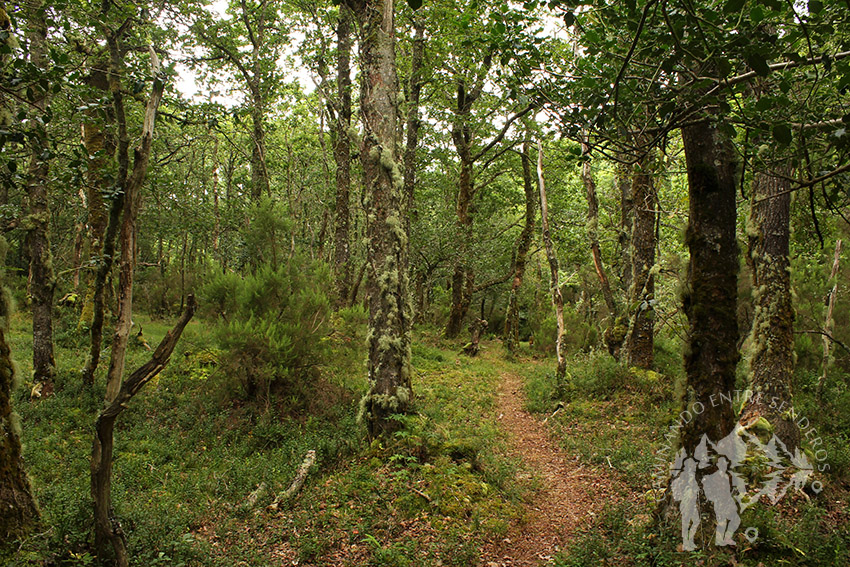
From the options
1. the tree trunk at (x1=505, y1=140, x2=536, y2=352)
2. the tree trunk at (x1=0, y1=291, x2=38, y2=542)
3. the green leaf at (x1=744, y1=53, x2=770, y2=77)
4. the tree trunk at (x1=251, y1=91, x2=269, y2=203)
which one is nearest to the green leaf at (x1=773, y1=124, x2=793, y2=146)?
the green leaf at (x1=744, y1=53, x2=770, y2=77)

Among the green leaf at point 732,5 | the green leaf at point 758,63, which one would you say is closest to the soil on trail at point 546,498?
the green leaf at point 758,63

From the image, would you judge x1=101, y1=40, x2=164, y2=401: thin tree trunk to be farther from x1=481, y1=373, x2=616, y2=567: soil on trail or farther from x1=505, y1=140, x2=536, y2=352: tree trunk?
x1=505, y1=140, x2=536, y2=352: tree trunk

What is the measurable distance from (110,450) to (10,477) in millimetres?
1067

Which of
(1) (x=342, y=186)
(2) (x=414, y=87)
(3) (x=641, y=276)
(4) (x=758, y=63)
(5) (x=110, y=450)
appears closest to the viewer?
(4) (x=758, y=63)

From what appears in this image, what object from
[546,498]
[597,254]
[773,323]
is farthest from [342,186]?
[773,323]

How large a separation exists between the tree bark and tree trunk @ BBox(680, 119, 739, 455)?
4119 mm

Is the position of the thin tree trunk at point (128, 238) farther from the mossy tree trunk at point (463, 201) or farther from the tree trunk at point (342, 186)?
the mossy tree trunk at point (463, 201)

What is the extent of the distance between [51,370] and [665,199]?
15386mm

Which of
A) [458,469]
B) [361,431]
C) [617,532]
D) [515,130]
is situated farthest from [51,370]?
[515,130]

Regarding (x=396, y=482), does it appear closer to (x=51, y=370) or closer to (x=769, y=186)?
(x=769, y=186)

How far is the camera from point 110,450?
3273 millimetres

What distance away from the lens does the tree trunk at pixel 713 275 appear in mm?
3732

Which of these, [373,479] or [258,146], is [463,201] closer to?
[258,146]

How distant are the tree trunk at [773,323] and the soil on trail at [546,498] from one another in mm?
2259
